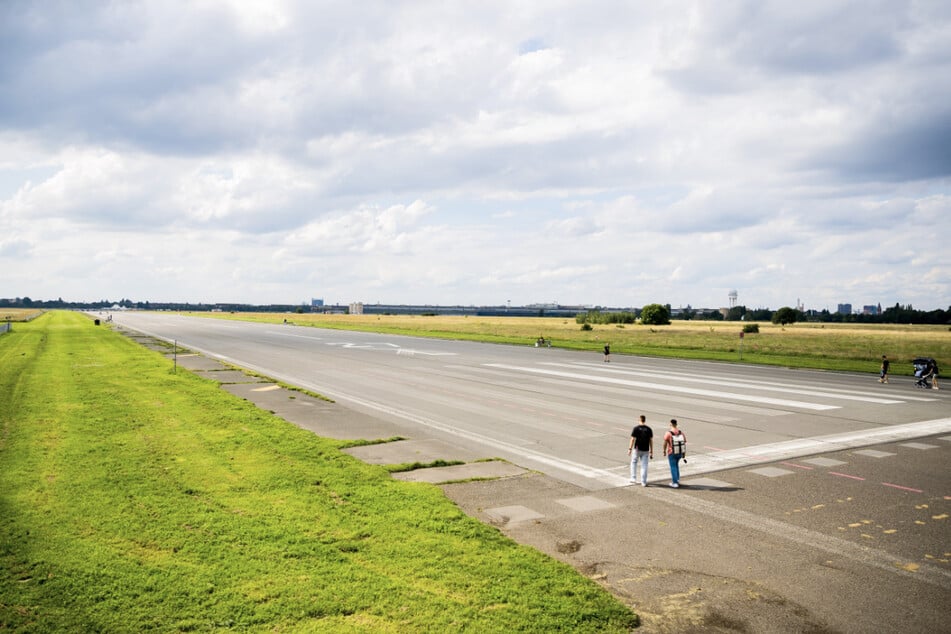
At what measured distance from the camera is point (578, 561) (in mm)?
8672

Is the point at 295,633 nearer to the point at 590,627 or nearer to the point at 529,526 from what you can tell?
the point at 590,627

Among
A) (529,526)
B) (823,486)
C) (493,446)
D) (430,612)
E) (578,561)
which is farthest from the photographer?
(493,446)

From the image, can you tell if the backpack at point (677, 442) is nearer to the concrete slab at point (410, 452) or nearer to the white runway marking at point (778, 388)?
the concrete slab at point (410, 452)

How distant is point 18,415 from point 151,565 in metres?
14.2

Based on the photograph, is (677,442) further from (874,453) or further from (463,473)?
(874,453)

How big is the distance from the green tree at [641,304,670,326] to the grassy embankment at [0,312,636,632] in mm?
130624

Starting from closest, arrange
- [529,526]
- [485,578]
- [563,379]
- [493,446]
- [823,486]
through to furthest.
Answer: [485,578]
[529,526]
[823,486]
[493,446]
[563,379]

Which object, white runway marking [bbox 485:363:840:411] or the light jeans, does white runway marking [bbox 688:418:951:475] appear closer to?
the light jeans

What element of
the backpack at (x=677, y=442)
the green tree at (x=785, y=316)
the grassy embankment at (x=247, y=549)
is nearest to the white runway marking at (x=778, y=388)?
the backpack at (x=677, y=442)

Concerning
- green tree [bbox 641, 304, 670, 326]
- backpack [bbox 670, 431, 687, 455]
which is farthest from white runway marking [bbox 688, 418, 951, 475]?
green tree [bbox 641, 304, 670, 326]

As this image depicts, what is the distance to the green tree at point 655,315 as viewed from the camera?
5423 inches

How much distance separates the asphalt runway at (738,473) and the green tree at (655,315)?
108002 mm

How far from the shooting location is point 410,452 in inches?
593

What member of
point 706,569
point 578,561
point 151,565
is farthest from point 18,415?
point 706,569
